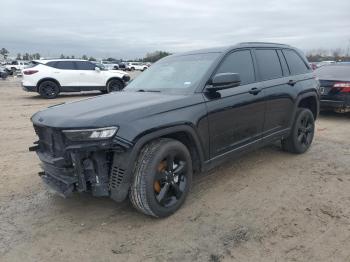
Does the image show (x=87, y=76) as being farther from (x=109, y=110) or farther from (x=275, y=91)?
(x=109, y=110)

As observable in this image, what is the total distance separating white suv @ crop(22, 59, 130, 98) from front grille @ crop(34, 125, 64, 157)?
10956 millimetres

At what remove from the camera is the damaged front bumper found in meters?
3.30

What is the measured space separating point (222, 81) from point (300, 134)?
2591mm

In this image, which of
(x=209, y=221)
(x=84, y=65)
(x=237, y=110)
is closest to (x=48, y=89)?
(x=84, y=65)

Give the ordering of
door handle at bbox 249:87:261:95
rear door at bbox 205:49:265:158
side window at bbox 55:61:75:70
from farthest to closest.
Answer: side window at bbox 55:61:75:70
door handle at bbox 249:87:261:95
rear door at bbox 205:49:265:158

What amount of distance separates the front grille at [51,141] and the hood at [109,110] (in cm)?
8

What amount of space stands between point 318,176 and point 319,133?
9.82ft

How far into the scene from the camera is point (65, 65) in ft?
51.0

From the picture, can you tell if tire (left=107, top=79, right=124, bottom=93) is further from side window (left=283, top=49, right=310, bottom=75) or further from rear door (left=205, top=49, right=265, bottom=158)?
rear door (left=205, top=49, right=265, bottom=158)

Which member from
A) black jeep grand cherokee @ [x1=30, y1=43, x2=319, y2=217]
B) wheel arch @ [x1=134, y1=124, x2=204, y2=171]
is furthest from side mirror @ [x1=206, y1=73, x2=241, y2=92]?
wheel arch @ [x1=134, y1=124, x2=204, y2=171]

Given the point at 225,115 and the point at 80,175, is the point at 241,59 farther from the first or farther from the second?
the point at 80,175

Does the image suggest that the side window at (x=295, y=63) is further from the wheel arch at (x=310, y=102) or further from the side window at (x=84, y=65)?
the side window at (x=84, y=65)

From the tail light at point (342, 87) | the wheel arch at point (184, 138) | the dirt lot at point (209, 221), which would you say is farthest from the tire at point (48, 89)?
the wheel arch at point (184, 138)

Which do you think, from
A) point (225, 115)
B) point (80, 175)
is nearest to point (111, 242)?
point (80, 175)
